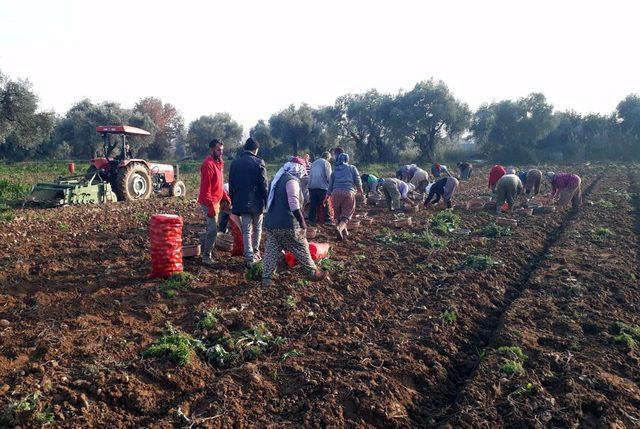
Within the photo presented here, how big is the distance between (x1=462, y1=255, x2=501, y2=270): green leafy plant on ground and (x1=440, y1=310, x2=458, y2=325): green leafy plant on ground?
2306 millimetres

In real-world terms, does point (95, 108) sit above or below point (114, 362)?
above

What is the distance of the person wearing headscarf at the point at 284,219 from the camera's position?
6.20 metres

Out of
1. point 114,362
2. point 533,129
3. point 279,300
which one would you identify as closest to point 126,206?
point 279,300

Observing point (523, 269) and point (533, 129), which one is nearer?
point (523, 269)

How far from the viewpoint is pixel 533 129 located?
1686 inches

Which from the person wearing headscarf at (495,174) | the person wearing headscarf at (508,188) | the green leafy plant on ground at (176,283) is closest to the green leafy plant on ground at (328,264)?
the green leafy plant on ground at (176,283)

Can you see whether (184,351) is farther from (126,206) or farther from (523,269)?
(126,206)

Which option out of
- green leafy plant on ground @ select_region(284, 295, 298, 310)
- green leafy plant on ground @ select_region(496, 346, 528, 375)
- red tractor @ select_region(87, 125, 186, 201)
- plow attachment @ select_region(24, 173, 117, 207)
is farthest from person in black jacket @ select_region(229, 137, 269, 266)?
red tractor @ select_region(87, 125, 186, 201)

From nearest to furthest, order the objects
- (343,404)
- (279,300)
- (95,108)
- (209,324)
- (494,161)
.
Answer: (343,404) → (209,324) → (279,300) → (494,161) → (95,108)

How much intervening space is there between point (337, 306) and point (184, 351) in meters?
2.14

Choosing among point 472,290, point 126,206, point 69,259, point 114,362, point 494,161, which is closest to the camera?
point 114,362

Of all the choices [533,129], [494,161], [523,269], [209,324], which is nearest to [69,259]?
[209,324]

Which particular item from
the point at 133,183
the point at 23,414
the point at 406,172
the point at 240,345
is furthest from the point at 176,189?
the point at 23,414

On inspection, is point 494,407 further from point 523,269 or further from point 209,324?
point 523,269
